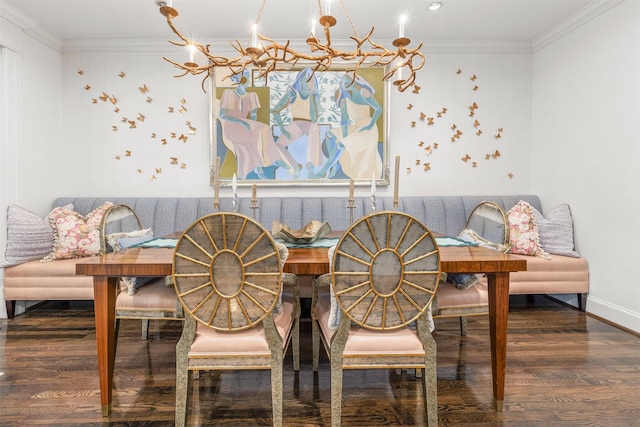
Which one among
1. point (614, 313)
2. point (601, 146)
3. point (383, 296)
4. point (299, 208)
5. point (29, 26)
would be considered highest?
point (29, 26)

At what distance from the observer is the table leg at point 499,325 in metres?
1.56

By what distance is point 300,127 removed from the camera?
3.46 meters

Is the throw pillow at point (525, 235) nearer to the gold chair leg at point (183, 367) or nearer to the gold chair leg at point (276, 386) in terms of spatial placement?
the gold chair leg at point (276, 386)

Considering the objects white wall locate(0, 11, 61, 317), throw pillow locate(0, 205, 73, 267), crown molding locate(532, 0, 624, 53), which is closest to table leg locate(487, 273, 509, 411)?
crown molding locate(532, 0, 624, 53)

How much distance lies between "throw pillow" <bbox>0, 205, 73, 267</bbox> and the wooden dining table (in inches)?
70.6

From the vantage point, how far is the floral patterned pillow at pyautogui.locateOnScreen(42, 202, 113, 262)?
2924mm

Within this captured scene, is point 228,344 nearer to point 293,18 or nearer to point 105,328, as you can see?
point 105,328

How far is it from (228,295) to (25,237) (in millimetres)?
2530

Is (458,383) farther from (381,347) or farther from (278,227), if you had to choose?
(278,227)

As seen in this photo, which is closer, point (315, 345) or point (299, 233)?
point (315, 345)

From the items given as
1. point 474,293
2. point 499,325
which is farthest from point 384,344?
point 474,293

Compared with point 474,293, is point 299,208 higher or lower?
higher

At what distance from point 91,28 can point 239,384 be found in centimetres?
331

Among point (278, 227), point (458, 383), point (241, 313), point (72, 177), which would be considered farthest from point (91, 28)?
point (458, 383)
